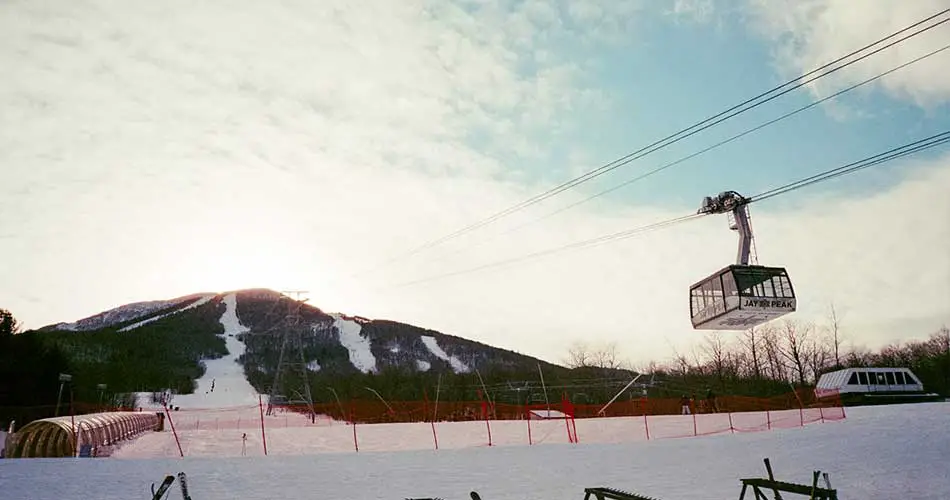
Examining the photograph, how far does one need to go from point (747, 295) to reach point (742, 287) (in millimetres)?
295

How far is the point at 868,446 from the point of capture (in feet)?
69.1

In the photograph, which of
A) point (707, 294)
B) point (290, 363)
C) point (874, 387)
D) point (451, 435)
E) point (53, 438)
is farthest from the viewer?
point (290, 363)

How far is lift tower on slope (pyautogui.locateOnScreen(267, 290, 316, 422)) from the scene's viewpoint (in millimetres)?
48875

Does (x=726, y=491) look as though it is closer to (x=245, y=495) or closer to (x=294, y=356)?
(x=245, y=495)

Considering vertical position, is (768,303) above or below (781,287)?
below

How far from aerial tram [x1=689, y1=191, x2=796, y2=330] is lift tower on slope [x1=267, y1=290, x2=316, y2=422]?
28.4 meters

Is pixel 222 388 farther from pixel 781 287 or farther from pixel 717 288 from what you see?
pixel 781 287

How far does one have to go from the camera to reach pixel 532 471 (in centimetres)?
1680

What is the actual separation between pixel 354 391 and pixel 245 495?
317 ft

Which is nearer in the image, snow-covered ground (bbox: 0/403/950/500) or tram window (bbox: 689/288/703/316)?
snow-covered ground (bbox: 0/403/950/500)

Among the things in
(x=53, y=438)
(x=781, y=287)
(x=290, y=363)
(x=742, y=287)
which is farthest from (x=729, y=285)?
(x=290, y=363)

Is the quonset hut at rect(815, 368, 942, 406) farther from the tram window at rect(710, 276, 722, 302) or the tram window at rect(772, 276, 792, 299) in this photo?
the tram window at rect(710, 276, 722, 302)


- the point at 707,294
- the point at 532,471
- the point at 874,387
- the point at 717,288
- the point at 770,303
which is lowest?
the point at 532,471

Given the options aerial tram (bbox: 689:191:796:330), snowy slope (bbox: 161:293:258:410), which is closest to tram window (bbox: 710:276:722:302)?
aerial tram (bbox: 689:191:796:330)
